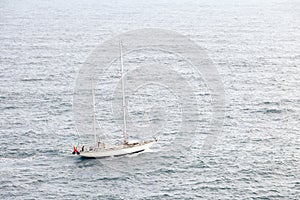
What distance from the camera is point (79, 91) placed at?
15400cm

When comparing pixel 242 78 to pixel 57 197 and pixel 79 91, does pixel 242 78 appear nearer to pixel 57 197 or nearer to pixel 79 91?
pixel 79 91

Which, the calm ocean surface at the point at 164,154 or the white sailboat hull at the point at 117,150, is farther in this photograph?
the white sailboat hull at the point at 117,150

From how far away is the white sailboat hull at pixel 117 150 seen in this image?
366ft

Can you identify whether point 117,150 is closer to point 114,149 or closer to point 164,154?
point 114,149

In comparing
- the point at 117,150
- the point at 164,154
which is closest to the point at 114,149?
the point at 117,150

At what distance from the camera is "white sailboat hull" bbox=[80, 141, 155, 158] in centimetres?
11150

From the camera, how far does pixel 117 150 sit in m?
112

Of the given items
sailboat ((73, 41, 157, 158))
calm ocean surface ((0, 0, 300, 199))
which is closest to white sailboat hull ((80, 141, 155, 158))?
sailboat ((73, 41, 157, 158))

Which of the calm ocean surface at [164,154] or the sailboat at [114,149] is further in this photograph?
the sailboat at [114,149]

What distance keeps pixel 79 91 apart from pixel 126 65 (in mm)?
34861

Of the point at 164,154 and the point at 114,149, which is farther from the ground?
the point at 114,149

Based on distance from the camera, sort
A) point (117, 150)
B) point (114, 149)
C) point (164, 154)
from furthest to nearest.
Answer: point (164, 154)
point (117, 150)
point (114, 149)

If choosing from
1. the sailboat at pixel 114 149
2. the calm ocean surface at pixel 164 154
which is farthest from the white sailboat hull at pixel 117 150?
the calm ocean surface at pixel 164 154

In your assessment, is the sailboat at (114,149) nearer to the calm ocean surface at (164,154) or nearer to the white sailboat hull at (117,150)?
the white sailboat hull at (117,150)
